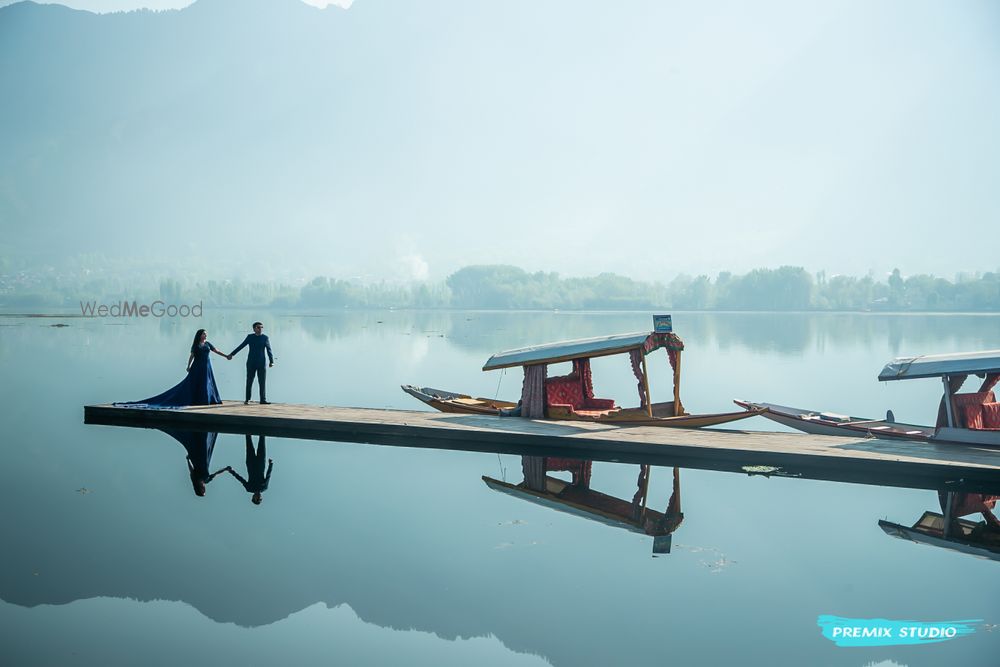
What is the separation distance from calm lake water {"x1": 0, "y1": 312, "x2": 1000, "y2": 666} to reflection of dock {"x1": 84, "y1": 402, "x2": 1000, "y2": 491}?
0.33 m

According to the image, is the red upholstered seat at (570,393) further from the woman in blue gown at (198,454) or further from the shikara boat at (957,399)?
the woman in blue gown at (198,454)

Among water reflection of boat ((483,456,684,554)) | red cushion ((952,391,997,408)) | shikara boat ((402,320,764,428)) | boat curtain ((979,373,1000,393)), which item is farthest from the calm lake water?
boat curtain ((979,373,1000,393))

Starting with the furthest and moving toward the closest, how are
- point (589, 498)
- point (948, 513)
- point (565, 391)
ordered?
point (565, 391) < point (589, 498) < point (948, 513)

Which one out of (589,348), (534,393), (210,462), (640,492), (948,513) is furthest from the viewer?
(534,393)

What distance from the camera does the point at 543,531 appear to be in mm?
12656

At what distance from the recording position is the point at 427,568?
36.8ft

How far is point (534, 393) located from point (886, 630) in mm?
10330

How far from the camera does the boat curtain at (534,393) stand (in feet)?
61.7

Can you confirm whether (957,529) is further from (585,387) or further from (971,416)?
(585,387)

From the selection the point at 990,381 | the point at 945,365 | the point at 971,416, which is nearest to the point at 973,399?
the point at 971,416

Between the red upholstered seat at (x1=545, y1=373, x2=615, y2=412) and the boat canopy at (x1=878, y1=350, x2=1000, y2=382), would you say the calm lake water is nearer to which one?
the boat canopy at (x1=878, y1=350, x2=1000, y2=382)

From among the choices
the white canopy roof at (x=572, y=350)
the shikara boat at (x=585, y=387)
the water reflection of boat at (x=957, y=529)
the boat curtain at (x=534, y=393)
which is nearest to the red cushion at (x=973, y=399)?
the water reflection of boat at (x=957, y=529)

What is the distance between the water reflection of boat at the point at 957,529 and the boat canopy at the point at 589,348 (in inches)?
219

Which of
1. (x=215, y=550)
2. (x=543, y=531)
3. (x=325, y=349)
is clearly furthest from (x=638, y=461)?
(x=325, y=349)
